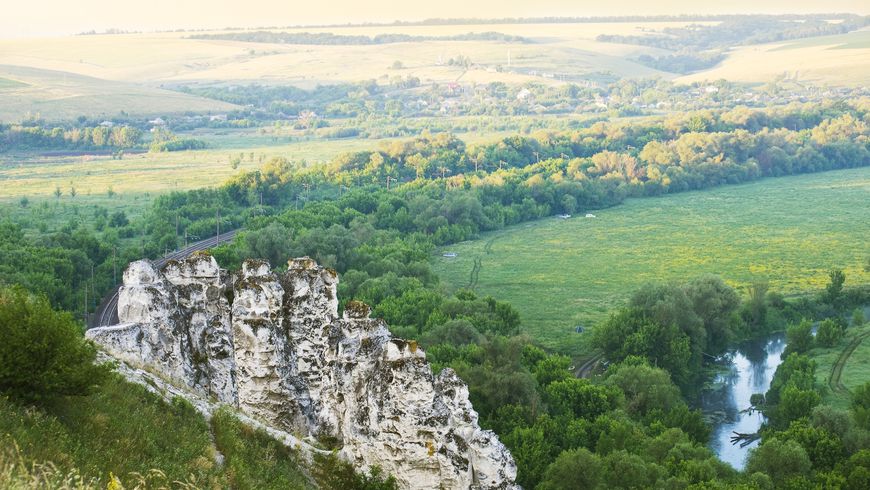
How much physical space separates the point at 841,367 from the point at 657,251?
36.4m

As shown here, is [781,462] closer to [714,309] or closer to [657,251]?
[714,309]

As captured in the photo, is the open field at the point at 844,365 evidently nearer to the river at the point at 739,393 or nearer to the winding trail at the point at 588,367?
the river at the point at 739,393

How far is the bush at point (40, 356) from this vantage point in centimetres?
1661

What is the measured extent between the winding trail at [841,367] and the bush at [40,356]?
143ft

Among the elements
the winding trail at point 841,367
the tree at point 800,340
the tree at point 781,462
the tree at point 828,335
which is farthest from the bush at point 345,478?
the tree at point 828,335

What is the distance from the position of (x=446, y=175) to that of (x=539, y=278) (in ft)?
148

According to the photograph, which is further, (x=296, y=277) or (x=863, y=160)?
(x=863, y=160)

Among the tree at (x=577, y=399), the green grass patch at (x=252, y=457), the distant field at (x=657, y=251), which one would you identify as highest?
the green grass patch at (x=252, y=457)

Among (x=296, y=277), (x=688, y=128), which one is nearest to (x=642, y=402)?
(x=296, y=277)

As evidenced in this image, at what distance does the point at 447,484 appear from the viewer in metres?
21.2

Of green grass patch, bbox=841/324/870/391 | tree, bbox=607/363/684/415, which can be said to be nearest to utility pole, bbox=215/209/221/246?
tree, bbox=607/363/684/415

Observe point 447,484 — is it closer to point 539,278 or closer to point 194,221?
point 539,278

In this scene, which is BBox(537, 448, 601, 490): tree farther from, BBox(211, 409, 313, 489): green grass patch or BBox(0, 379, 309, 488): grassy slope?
BBox(0, 379, 309, 488): grassy slope

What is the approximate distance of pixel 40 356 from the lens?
16922 mm
